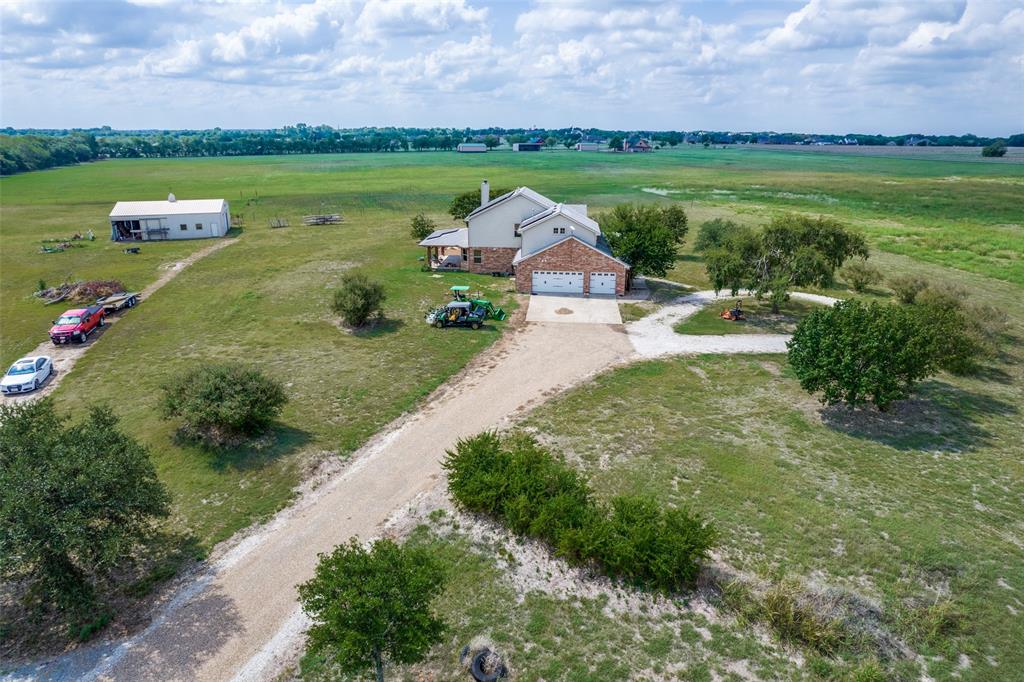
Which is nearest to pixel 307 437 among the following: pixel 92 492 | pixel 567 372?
pixel 92 492

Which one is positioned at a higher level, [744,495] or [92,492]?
[92,492]

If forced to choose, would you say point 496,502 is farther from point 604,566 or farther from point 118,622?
point 118,622

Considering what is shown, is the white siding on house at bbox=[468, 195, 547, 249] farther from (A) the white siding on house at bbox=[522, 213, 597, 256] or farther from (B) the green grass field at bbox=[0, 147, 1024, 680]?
(B) the green grass field at bbox=[0, 147, 1024, 680]

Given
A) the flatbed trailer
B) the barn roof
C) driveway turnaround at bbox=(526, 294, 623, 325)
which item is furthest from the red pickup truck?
the barn roof

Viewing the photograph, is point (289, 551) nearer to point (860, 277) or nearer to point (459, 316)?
point (459, 316)

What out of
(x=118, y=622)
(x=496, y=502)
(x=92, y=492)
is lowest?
(x=118, y=622)

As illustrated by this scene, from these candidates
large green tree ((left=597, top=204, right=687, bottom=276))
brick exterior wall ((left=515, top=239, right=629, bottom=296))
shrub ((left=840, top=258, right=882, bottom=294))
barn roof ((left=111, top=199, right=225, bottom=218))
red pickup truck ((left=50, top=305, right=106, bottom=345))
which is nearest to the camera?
red pickup truck ((left=50, top=305, right=106, bottom=345))
